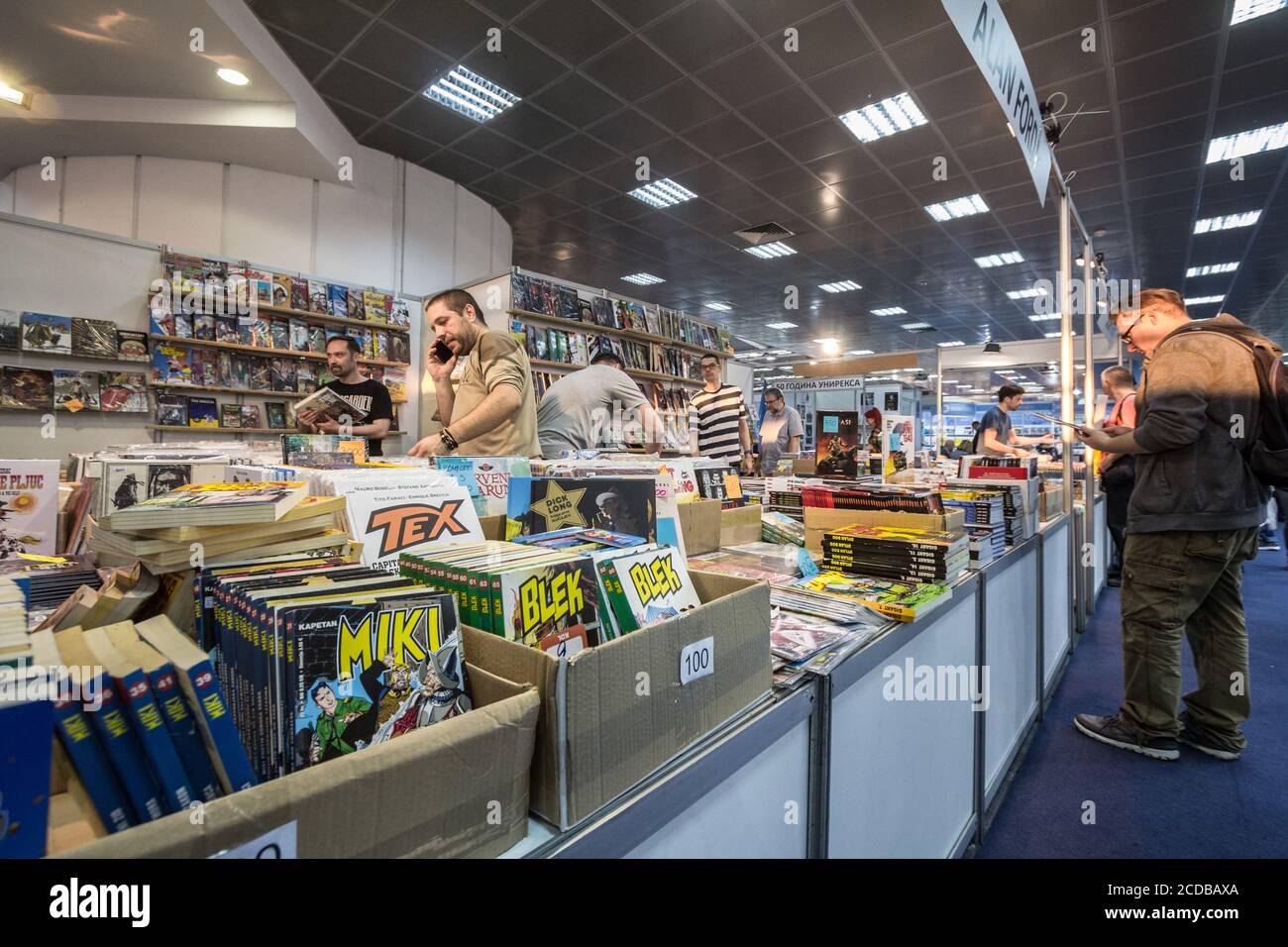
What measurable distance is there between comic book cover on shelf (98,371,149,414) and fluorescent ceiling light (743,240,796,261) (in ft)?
22.0

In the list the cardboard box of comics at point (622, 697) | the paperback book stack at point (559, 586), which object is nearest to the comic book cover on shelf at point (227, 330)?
the paperback book stack at point (559, 586)

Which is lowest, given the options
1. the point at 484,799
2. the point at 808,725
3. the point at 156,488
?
the point at 808,725

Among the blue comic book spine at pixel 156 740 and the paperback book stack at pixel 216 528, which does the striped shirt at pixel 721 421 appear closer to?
the paperback book stack at pixel 216 528

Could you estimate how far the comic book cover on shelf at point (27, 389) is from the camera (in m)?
3.57

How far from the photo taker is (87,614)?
0.78 meters

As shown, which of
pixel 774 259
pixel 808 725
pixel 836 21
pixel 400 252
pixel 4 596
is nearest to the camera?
pixel 4 596

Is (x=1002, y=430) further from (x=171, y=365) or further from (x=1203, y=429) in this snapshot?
(x=171, y=365)

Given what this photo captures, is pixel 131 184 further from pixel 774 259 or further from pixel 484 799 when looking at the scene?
Answer: pixel 774 259

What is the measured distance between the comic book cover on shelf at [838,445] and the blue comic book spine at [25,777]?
3370mm

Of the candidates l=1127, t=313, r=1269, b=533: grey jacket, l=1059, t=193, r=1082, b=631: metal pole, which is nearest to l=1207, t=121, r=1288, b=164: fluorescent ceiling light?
l=1059, t=193, r=1082, b=631: metal pole

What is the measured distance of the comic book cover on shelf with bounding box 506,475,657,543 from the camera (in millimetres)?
1456
